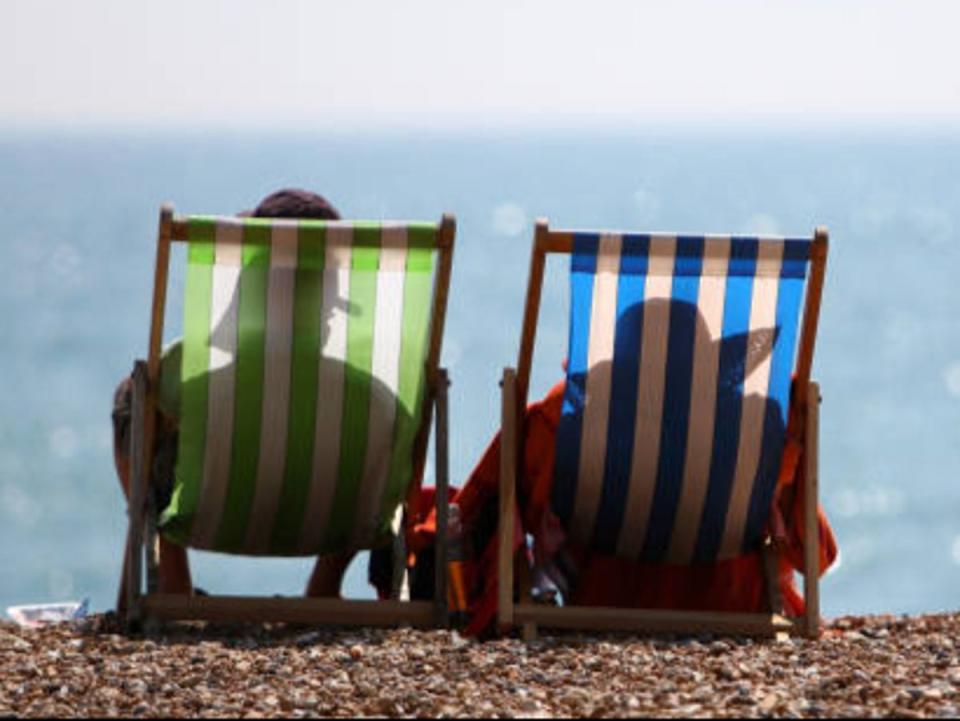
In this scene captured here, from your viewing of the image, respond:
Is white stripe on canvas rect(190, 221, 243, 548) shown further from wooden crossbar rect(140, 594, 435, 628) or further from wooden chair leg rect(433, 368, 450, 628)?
wooden chair leg rect(433, 368, 450, 628)

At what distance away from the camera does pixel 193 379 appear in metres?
5.59

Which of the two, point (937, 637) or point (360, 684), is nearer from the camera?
point (360, 684)

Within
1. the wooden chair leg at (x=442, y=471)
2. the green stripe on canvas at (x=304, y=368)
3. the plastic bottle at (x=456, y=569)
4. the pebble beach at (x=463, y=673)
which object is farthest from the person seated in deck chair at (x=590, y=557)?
the green stripe on canvas at (x=304, y=368)

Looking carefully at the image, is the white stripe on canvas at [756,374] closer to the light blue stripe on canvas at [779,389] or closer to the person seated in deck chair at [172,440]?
the light blue stripe on canvas at [779,389]

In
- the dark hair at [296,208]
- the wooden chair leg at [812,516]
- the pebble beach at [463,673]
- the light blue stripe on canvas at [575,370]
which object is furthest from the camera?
the dark hair at [296,208]

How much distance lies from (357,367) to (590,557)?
741 mm

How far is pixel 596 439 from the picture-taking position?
560 cm

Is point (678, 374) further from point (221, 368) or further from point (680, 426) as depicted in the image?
point (221, 368)

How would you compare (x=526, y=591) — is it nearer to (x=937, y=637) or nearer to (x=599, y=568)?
(x=599, y=568)

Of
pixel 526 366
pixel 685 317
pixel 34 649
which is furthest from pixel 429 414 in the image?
pixel 34 649

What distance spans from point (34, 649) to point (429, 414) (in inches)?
40.8

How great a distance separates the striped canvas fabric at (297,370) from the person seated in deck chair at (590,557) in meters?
0.25

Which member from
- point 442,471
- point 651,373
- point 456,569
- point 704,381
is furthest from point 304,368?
point 704,381

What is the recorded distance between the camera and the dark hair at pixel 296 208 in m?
5.97
